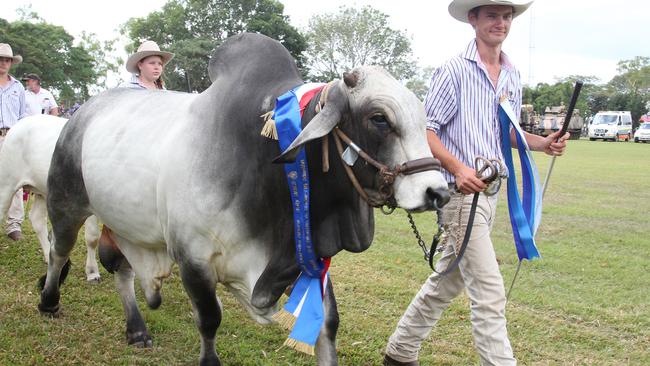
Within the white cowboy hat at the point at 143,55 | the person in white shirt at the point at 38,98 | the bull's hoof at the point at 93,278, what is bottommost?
the bull's hoof at the point at 93,278

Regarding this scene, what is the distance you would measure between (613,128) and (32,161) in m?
41.9

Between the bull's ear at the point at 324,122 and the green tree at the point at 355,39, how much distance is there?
57.6m

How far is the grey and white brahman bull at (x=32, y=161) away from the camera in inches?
207

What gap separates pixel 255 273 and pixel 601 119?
1758 inches

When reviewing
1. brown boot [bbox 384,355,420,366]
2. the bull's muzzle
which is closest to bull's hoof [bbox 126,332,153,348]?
brown boot [bbox 384,355,420,366]

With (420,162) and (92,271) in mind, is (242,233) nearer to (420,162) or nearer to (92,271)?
(420,162)

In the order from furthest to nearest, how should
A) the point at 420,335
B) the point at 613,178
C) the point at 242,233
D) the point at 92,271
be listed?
the point at 613,178, the point at 92,271, the point at 420,335, the point at 242,233

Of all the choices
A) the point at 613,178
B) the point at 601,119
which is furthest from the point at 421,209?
the point at 601,119

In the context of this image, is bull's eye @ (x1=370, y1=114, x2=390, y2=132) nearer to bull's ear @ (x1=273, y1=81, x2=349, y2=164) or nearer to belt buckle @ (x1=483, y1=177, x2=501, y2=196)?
bull's ear @ (x1=273, y1=81, x2=349, y2=164)

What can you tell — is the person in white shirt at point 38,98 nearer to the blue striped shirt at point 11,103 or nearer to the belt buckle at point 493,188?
the blue striped shirt at point 11,103

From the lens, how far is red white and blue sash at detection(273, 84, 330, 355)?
2.67 meters

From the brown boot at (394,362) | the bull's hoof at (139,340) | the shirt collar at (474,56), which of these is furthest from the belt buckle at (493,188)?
the bull's hoof at (139,340)

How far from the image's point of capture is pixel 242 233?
2979 millimetres

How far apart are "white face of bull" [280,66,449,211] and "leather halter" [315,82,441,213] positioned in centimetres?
2
